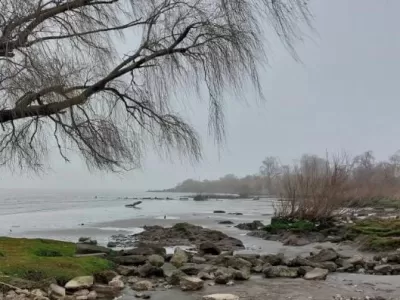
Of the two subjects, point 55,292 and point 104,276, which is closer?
point 55,292

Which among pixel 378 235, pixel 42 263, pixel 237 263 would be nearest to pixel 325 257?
pixel 237 263

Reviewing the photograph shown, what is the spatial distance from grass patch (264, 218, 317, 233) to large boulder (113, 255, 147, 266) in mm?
9207

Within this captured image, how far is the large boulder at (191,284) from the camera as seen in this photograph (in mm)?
8109

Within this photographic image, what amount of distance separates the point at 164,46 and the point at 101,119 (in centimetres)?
226

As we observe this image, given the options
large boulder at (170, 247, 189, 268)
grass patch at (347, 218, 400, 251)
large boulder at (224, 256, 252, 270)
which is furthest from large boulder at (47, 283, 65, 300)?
grass patch at (347, 218, 400, 251)

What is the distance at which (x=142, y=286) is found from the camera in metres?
8.20

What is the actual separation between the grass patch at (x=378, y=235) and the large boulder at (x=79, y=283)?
874 cm

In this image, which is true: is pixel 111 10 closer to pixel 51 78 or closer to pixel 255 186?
pixel 51 78

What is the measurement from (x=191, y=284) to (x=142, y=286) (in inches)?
33.1

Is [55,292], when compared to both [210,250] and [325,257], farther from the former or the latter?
[325,257]

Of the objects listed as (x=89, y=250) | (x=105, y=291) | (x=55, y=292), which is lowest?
(x=105, y=291)

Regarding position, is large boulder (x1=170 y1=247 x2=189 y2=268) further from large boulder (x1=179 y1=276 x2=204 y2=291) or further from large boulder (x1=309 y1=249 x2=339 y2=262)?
large boulder (x1=309 y1=249 x2=339 y2=262)

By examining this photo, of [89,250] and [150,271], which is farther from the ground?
[89,250]

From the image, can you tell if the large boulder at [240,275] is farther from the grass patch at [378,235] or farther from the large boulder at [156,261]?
the grass patch at [378,235]
